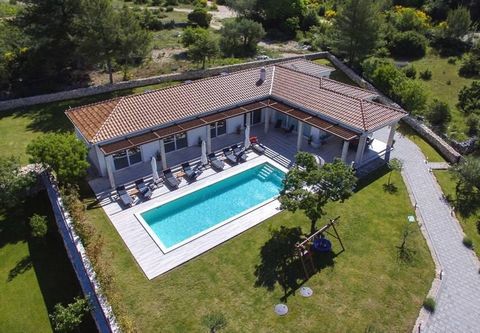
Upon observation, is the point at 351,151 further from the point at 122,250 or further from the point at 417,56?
the point at 417,56

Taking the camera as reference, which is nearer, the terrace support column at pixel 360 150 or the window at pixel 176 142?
the terrace support column at pixel 360 150

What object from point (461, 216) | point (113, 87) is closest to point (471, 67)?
point (461, 216)

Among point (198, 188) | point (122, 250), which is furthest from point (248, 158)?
point (122, 250)

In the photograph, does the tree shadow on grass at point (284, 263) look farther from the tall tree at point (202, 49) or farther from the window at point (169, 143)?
the tall tree at point (202, 49)

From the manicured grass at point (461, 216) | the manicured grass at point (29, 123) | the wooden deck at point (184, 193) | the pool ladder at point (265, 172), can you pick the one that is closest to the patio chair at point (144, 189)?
the wooden deck at point (184, 193)

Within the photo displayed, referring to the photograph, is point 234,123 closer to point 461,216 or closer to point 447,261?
point 461,216

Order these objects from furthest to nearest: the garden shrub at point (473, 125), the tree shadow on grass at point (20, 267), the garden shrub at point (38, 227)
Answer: the garden shrub at point (473, 125)
the garden shrub at point (38, 227)
the tree shadow on grass at point (20, 267)

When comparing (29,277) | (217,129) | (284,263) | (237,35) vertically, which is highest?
(237,35)
